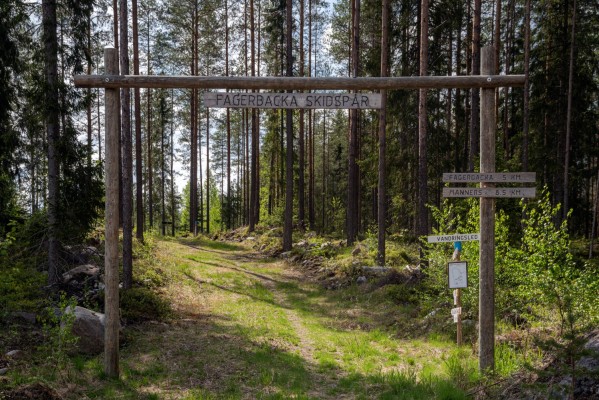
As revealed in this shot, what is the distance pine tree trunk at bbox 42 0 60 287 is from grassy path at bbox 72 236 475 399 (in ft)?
8.17

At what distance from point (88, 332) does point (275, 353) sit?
342cm

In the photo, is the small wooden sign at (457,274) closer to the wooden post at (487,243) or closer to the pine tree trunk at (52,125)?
the wooden post at (487,243)

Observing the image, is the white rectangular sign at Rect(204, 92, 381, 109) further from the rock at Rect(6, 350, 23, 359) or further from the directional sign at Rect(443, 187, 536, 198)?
the rock at Rect(6, 350, 23, 359)

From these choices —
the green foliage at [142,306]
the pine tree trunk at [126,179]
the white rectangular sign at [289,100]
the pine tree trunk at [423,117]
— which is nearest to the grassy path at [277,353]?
the green foliage at [142,306]

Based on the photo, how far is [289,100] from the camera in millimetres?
6082

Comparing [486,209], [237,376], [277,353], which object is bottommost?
[277,353]

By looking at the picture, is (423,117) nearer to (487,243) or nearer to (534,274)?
(534,274)

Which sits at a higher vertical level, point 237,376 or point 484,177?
point 484,177

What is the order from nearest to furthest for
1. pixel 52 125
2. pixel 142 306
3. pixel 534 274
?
pixel 534 274 < pixel 52 125 < pixel 142 306

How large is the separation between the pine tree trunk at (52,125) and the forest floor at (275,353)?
239cm

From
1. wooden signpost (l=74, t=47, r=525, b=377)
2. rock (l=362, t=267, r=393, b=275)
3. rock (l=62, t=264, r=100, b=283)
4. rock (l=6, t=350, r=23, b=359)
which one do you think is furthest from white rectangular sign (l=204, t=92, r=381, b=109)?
rock (l=362, t=267, r=393, b=275)

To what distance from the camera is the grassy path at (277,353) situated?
6.11m

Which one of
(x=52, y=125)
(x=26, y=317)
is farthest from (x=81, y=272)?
(x=52, y=125)

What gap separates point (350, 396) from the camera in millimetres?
6031
